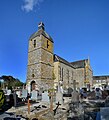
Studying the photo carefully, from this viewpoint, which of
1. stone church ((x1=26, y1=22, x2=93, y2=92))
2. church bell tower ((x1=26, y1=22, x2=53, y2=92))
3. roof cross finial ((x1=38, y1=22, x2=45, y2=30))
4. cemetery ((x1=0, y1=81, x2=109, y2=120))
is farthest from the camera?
roof cross finial ((x1=38, y1=22, x2=45, y2=30))

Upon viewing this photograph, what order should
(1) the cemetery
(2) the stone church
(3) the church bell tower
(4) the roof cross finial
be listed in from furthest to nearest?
(4) the roof cross finial < (2) the stone church < (3) the church bell tower < (1) the cemetery

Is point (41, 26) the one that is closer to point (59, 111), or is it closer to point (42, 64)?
point (42, 64)

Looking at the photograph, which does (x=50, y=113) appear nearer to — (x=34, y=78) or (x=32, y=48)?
(x=34, y=78)

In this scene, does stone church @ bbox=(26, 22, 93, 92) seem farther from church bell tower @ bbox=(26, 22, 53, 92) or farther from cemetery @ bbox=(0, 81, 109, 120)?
cemetery @ bbox=(0, 81, 109, 120)

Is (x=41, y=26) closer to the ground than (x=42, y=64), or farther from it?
farther from it

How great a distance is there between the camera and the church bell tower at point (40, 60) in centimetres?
3288

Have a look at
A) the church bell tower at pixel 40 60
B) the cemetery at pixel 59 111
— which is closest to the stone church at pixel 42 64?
the church bell tower at pixel 40 60

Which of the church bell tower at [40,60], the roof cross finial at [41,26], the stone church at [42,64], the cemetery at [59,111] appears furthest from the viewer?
the roof cross finial at [41,26]

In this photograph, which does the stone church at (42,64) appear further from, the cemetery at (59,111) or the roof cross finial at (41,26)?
the cemetery at (59,111)

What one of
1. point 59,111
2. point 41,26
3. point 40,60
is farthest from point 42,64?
point 59,111

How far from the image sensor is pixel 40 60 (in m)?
33.4

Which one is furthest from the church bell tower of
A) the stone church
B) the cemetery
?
the cemetery

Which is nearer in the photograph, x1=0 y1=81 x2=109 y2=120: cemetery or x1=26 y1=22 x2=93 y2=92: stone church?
x1=0 y1=81 x2=109 y2=120: cemetery

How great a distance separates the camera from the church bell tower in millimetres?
32875
